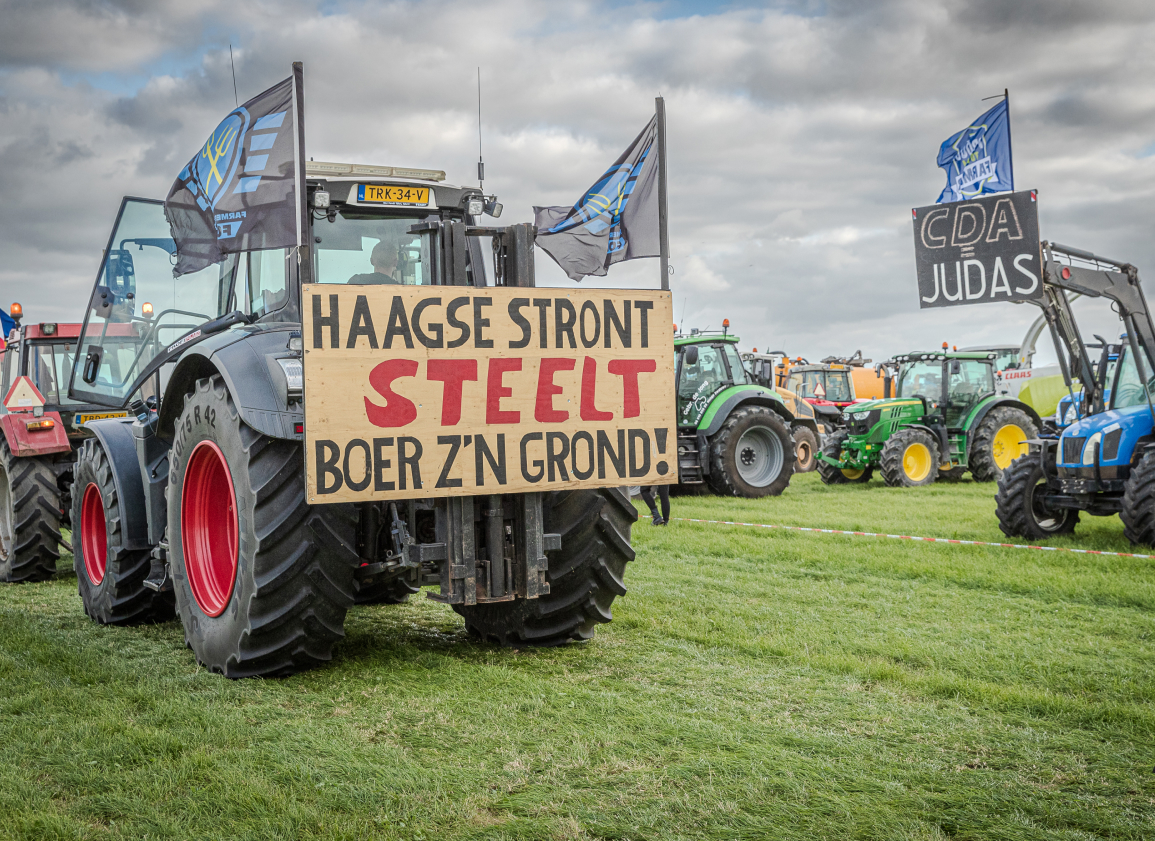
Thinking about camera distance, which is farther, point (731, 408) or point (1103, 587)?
point (731, 408)

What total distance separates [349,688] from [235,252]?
2.20 metres

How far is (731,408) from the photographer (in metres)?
13.9

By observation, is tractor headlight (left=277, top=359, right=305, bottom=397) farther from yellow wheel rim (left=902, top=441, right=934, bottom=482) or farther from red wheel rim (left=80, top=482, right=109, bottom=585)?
yellow wheel rim (left=902, top=441, right=934, bottom=482)

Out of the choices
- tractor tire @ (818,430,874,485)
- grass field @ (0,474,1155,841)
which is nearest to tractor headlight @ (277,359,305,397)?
grass field @ (0,474,1155,841)

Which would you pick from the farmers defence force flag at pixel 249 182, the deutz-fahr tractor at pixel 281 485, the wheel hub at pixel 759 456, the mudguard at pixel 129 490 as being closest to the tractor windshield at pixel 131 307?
the deutz-fahr tractor at pixel 281 485

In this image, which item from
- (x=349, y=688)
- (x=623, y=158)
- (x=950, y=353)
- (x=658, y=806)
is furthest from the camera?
(x=950, y=353)

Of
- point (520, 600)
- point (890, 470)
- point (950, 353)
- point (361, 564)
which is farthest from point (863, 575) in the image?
point (950, 353)

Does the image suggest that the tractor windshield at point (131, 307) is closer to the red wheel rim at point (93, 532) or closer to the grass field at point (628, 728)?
the red wheel rim at point (93, 532)

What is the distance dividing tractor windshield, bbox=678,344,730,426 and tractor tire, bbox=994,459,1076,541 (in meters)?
5.23

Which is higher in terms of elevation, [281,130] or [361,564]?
[281,130]

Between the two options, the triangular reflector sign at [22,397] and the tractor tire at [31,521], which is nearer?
the tractor tire at [31,521]

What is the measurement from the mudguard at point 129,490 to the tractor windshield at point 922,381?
12793mm

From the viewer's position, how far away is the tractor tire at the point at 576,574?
4.88 m

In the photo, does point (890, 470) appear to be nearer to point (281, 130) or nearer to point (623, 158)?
point (623, 158)
